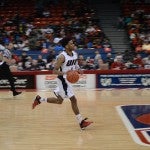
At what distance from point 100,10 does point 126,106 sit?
12.7m

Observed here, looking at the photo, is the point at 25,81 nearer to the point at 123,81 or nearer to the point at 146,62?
the point at 123,81

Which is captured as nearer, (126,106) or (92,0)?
(126,106)

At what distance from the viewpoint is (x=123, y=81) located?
15.2 meters

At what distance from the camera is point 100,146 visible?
24.2 ft

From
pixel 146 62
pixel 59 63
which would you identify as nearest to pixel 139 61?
pixel 146 62

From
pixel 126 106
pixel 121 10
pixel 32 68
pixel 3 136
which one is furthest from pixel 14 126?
pixel 121 10

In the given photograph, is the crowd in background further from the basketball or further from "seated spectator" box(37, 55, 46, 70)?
the basketball

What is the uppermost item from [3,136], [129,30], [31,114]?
[3,136]

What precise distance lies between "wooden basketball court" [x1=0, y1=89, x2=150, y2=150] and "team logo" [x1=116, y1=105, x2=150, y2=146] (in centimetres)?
12

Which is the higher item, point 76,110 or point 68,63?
point 68,63

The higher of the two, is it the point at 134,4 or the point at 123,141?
the point at 123,141

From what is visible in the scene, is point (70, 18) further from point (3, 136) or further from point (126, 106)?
point (3, 136)

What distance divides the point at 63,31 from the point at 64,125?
36.5 feet

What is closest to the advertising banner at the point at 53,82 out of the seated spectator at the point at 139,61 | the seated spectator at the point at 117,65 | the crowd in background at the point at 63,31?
the crowd in background at the point at 63,31
